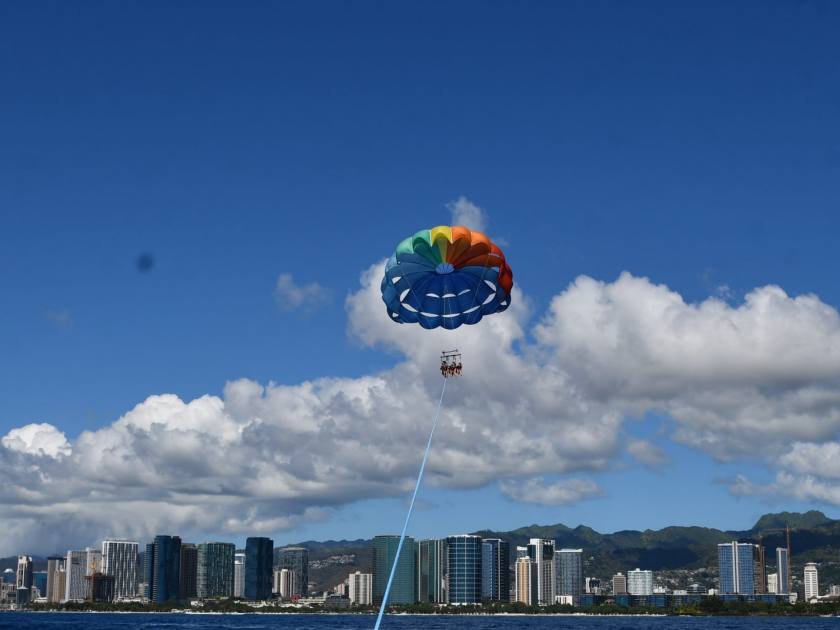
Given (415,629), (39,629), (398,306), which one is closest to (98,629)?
(39,629)

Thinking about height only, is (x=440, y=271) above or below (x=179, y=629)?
above

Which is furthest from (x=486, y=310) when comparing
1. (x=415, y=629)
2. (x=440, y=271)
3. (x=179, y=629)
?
(x=179, y=629)

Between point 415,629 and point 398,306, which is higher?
point 398,306

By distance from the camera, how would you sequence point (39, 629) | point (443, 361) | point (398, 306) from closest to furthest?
point (443, 361) → point (398, 306) → point (39, 629)

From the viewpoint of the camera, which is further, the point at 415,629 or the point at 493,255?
the point at 415,629

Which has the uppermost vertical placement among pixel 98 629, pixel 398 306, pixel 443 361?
pixel 398 306

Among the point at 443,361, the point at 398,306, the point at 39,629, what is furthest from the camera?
the point at 39,629

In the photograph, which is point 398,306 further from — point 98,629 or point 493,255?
point 98,629

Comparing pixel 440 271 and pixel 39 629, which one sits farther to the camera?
pixel 39 629

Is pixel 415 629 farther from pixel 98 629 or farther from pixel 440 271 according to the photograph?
pixel 440 271
